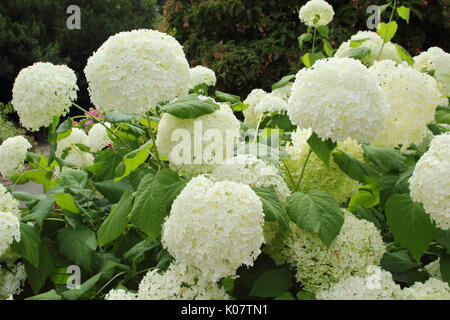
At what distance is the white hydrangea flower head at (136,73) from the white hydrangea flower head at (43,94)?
292 mm

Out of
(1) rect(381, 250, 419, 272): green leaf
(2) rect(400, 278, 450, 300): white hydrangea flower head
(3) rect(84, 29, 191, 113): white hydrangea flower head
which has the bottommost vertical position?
(1) rect(381, 250, 419, 272): green leaf

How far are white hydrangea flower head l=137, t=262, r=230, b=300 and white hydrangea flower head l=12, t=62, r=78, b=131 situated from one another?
803 mm

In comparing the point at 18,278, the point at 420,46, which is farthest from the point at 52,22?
the point at 18,278

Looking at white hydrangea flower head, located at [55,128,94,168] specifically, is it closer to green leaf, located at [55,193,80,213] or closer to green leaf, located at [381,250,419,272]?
green leaf, located at [55,193,80,213]

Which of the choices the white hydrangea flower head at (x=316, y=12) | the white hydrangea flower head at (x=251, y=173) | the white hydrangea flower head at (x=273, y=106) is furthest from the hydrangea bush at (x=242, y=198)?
the white hydrangea flower head at (x=316, y=12)

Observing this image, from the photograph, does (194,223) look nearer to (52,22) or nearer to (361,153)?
(361,153)

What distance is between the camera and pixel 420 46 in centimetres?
643

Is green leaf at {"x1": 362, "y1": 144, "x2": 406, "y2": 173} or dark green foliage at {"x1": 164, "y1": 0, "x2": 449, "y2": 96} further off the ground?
green leaf at {"x1": 362, "y1": 144, "x2": 406, "y2": 173}

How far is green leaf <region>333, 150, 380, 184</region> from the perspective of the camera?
60.3 inches

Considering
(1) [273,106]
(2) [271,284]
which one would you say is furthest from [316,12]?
(2) [271,284]

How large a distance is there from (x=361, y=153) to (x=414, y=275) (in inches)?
16.2

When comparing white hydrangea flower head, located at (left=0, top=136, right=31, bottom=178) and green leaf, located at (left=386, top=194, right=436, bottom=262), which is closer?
green leaf, located at (left=386, top=194, right=436, bottom=262)

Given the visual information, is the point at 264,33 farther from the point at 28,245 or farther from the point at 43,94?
the point at 28,245

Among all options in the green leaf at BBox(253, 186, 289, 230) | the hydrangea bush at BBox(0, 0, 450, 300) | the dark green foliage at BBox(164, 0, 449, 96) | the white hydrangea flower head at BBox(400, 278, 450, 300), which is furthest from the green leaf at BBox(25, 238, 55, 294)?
the dark green foliage at BBox(164, 0, 449, 96)
